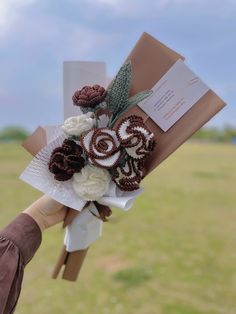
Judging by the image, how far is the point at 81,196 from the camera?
890 mm

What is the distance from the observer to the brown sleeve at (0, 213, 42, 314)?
32.4 inches

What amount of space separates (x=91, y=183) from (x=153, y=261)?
2085 mm

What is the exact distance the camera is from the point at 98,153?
86 cm

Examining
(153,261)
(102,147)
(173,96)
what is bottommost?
(153,261)

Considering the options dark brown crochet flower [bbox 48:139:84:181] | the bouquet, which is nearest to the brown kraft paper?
the bouquet

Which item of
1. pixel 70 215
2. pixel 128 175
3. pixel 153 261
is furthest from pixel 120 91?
pixel 153 261

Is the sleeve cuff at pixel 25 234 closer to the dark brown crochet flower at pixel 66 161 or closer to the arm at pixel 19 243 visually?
the arm at pixel 19 243

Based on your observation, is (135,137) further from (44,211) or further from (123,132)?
(44,211)

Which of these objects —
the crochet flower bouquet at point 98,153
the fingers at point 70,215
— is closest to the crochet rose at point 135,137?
the crochet flower bouquet at point 98,153

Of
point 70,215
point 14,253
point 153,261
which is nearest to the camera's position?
point 14,253

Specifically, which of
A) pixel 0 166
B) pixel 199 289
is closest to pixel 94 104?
pixel 199 289

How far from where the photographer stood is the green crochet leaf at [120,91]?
0.89m

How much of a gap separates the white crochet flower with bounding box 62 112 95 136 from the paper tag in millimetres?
114

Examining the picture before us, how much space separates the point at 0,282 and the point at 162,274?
195 cm
